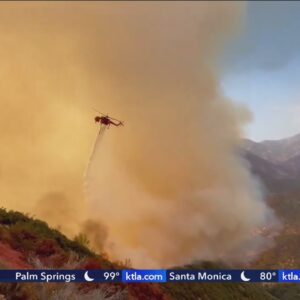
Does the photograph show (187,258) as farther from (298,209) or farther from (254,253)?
(298,209)

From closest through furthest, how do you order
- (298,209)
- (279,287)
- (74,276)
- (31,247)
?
(74,276) → (31,247) → (279,287) → (298,209)

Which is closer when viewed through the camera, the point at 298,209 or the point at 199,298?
the point at 199,298

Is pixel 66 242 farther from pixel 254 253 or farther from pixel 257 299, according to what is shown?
pixel 254 253

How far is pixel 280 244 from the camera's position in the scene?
488 ft

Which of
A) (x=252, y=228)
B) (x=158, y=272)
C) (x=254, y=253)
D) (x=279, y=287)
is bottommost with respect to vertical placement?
(x=158, y=272)

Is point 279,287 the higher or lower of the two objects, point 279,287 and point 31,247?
the higher

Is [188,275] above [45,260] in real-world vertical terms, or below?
below

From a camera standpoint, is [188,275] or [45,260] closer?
[188,275]

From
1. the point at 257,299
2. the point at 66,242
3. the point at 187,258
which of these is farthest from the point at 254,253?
the point at 66,242

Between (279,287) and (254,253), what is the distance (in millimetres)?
28915

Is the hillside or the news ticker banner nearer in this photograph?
the hillside

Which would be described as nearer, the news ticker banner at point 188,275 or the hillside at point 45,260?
the hillside at point 45,260

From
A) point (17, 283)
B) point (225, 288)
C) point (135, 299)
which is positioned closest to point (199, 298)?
point (225, 288)

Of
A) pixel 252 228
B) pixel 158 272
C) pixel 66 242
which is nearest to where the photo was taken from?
pixel 158 272
